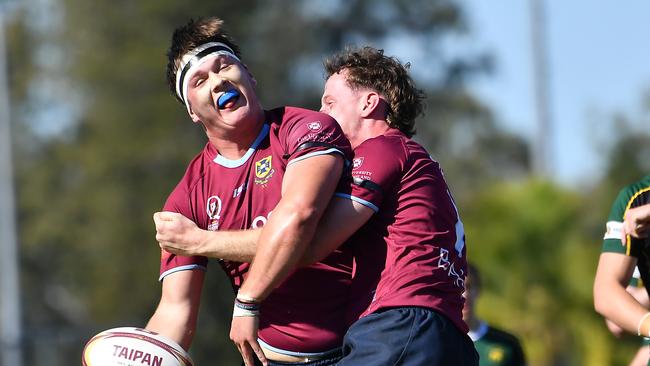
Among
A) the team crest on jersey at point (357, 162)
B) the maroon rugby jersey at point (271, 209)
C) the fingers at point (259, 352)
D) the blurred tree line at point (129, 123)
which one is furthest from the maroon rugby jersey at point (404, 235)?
the blurred tree line at point (129, 123)

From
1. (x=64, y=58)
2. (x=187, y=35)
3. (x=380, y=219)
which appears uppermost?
(x=187, y=35)

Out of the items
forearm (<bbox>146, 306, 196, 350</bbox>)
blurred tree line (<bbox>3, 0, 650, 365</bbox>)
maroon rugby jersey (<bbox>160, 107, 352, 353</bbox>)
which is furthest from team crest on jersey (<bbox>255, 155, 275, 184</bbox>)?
blurred tree line (<bbox>3, 0, 650, 365</bbox>)

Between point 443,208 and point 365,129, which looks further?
point 365,129

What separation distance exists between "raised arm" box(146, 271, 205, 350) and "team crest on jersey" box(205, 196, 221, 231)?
0.90ft

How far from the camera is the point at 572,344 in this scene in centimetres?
1853

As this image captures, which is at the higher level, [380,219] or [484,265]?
[380,219]

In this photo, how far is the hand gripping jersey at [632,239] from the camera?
17.9ft

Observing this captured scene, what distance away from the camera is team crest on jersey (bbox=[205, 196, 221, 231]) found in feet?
16.0

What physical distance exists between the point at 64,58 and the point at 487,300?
797 inches

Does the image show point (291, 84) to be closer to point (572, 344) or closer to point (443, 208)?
point (572, 344)

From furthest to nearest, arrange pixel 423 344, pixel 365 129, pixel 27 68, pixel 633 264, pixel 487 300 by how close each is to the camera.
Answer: pixel 27 68 < pixel 487 300 < pixel 633 264 < pixel 365 129 < pixel 423 344

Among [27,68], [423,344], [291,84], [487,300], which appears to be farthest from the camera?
[27,68]

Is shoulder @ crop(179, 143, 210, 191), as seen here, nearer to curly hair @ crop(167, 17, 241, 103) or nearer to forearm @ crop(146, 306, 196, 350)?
curly hair @ crop(167, 17, 241, 103)

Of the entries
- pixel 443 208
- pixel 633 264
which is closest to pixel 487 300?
pixel 633 264
